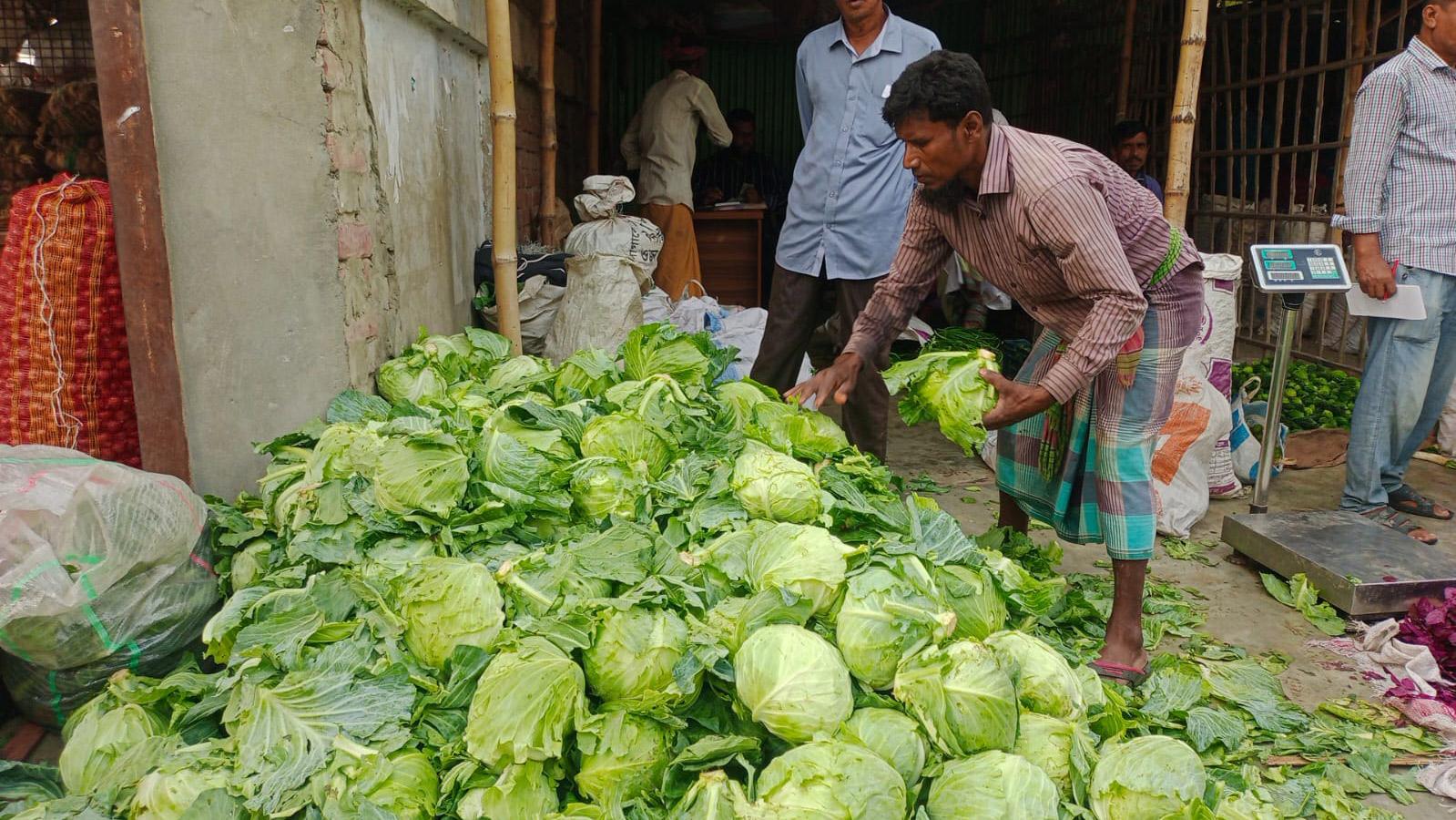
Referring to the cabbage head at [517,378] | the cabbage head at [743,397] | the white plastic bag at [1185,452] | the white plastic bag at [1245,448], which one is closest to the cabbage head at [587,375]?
the cabbage head at [517,378]

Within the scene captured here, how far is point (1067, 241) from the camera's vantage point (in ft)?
9.36

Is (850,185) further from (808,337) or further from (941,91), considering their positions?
(941,91)

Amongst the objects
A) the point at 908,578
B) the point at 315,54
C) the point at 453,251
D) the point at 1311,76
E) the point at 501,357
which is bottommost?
the point at 908,578

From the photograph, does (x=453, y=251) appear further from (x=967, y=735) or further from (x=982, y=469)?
(x=967, y=735)

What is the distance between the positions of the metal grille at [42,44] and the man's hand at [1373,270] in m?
5.84

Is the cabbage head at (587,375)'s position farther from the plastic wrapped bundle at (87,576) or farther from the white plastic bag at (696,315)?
the white plastic bag at (696,315)

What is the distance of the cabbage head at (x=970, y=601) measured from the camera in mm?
2551

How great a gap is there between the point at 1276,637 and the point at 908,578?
220 cm

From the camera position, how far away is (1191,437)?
485cm

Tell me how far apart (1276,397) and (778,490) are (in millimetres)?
3130

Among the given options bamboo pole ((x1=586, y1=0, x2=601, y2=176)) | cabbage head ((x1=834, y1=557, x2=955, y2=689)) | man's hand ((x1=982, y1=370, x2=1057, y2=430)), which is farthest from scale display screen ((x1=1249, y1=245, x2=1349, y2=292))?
bamboo pole ((x1=586, y1=0, x2=601, y2=176))

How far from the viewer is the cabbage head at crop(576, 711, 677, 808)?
80.8 inches

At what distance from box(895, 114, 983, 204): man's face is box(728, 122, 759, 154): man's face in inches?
297

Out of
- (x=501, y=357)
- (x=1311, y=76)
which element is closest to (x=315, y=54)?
(x=501, y=357)
